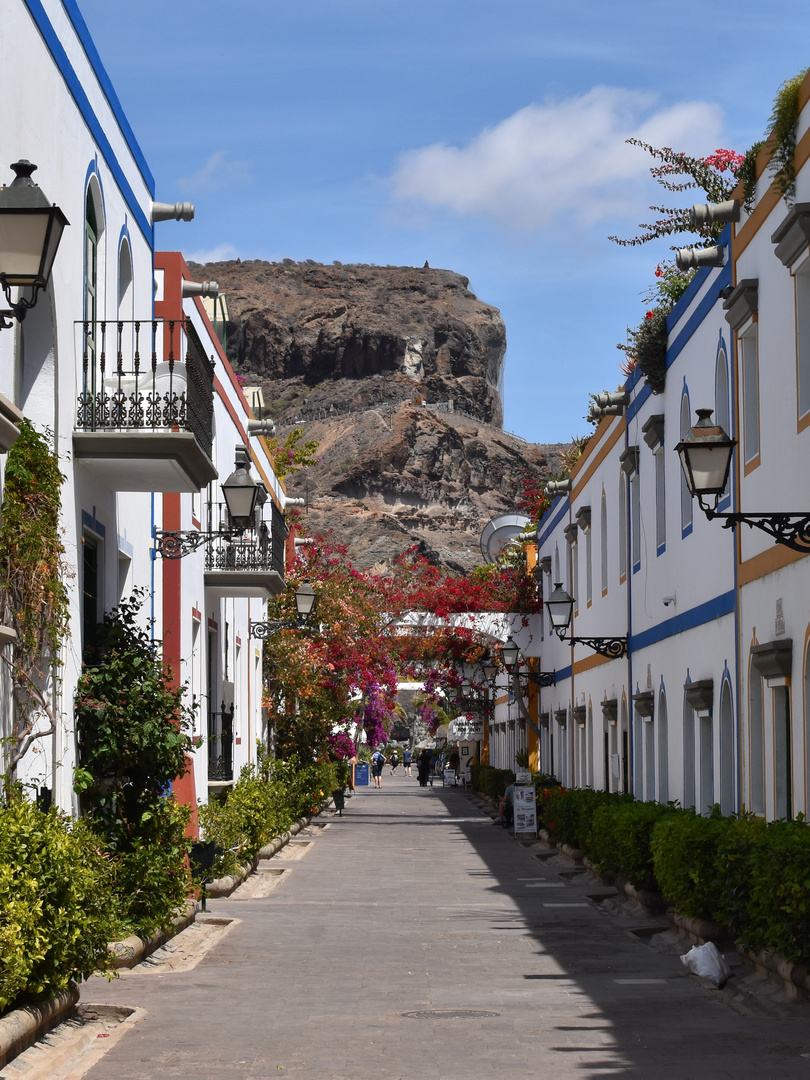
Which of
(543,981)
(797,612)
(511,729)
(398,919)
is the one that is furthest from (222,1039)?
(511,729)

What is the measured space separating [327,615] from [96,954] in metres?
24.5

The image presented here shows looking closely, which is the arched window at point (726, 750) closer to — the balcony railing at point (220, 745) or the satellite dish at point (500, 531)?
the balcony railing at point (220, 745)

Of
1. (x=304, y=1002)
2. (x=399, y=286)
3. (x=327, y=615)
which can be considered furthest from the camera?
(x=399, y=286)

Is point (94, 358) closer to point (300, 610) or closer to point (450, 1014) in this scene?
point (450, 1014)

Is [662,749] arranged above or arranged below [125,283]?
below

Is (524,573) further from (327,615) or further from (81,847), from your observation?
(81,847)

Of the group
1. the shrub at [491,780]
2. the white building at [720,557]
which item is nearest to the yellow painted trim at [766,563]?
the white building at [720,557]

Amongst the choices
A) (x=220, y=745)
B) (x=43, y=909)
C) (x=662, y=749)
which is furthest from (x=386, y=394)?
(x=43, y=909)

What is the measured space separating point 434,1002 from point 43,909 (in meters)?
3.64

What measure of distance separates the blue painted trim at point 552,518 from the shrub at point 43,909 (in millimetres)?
23284

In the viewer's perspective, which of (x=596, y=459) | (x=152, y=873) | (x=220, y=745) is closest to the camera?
(x=152, y=873)

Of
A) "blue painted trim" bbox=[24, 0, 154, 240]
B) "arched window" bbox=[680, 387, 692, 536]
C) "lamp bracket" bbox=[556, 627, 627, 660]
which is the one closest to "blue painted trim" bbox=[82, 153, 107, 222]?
"blue painted trim" bbox=[24, 0, 154, 240]

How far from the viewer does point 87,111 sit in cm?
1283

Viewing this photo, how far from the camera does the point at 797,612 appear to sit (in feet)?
40.2
